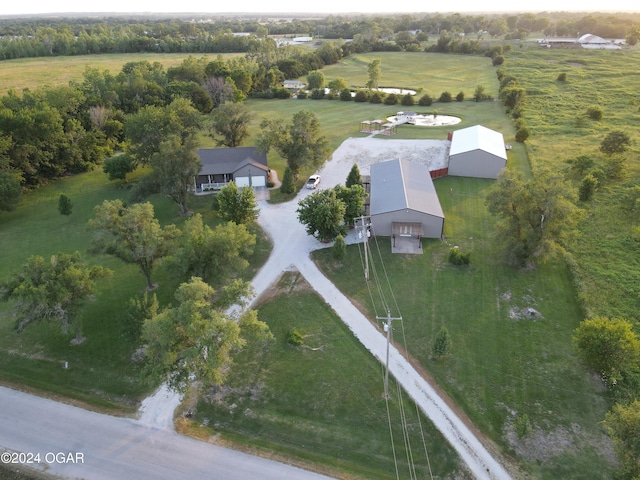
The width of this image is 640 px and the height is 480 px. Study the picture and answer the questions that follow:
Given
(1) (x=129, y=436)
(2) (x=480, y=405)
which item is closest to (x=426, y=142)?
(2) (x=480, y=405)

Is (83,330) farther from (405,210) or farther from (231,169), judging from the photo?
(405,210)

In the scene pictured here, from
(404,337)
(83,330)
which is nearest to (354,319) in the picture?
(404,337)

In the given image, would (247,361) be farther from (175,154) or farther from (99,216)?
(175,154)

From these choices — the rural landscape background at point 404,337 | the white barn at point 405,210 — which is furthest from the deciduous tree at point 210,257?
the white barn at point 405,210

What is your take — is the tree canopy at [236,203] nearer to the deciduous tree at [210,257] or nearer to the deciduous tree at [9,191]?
the deciduous tree at [210,257]

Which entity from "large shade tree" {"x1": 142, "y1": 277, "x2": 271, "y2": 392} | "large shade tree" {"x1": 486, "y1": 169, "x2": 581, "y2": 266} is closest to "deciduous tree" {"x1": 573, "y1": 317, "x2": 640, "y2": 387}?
"large shade tree" {"x1": 486, "y1": 169, "x2": 581, "y2": 266}
